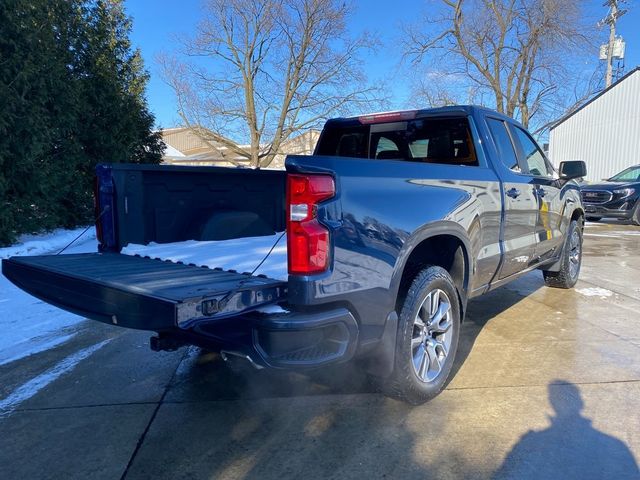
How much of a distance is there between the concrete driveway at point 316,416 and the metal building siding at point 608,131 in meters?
22.8

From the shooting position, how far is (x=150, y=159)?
13.6 metres

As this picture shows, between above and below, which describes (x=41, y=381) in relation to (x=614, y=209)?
below

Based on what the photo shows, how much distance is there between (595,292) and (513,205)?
2884 millimetres

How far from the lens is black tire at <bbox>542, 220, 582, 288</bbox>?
5926 millimetres

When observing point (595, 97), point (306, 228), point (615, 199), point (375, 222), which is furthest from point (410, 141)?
point (595, 97)

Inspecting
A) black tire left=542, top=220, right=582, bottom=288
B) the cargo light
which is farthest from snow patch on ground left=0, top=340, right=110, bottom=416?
black tire left=542, top=220, right=582, bottom=288

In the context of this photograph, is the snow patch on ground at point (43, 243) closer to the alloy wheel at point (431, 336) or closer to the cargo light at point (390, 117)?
the cargo light at point (390, 117)

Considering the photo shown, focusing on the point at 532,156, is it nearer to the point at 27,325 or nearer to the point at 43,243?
the point at 27,325

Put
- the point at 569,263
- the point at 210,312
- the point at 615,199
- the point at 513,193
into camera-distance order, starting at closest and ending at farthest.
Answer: the point at 210,312 → the point at 513,193 → the point at 569,263 → the point at 615,199

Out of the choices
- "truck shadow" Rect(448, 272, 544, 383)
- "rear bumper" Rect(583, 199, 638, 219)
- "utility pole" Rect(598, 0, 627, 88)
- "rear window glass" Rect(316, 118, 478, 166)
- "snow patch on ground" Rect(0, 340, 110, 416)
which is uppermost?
"utility pole" Rect(598, 0, 627, 88)

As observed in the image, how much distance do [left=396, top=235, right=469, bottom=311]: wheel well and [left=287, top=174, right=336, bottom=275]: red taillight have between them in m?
1.02

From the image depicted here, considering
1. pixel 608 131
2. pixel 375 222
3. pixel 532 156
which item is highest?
pixel 608 131

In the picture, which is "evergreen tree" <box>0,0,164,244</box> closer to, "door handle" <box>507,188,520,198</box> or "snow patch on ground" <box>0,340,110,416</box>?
"snow patch on ground" <box>0,340,110,416</box>

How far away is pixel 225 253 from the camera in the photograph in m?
3.54
